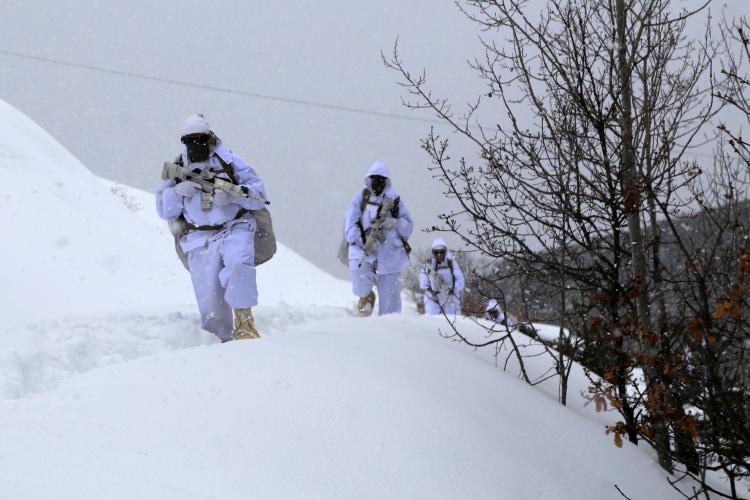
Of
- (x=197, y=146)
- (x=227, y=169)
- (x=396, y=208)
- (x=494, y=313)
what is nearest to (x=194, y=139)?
(x=197, y=146)

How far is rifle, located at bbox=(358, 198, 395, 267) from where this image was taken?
27.2ft

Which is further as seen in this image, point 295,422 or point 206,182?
point 206,182

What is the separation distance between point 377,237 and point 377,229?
0.12 metres

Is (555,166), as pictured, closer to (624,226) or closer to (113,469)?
(624,226)

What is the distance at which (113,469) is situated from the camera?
209cm

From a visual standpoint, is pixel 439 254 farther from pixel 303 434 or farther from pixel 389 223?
pixel 303 434

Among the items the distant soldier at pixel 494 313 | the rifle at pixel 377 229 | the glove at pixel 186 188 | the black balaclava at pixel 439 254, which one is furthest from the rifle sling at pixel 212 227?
the black balaclava at pixel 439 254

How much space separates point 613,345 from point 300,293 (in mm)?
20459

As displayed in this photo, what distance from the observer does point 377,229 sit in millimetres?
8266

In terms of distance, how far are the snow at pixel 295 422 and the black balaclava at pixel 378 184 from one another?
2967 millimetres

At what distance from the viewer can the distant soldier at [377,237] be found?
8.33 m

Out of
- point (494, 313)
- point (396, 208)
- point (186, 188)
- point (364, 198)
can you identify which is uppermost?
point (364, 198)

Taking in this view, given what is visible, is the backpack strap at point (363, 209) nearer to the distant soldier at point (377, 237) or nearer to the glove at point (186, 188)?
the distant soldier at point (377, 237)

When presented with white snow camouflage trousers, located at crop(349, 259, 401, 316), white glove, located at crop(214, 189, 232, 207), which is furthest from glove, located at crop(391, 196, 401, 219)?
white glove, located at crop(214, 189, 232, 207)
